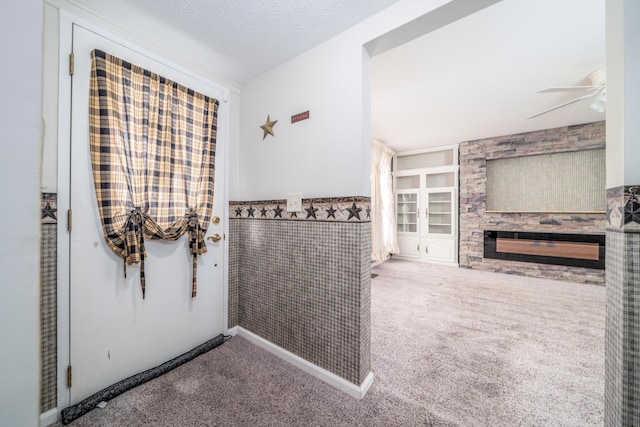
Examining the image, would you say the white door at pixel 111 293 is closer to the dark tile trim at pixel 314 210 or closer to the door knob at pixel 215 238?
the door knob at pixel 215 238

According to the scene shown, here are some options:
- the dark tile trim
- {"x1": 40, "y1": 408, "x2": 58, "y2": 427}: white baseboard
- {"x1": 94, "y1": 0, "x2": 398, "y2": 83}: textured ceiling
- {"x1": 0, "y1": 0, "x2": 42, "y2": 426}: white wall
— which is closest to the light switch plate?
the dark tile trim

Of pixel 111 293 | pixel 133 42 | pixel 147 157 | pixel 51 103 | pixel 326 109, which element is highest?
pixel 133 42

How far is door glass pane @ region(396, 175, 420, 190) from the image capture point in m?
5.55

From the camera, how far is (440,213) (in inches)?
209

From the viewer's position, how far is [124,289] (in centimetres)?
154

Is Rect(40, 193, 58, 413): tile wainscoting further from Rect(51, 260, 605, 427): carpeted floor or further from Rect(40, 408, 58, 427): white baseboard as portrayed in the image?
Rect(51, 260, 605, 427): carpeted floor

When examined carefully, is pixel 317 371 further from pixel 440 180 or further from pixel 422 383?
pixel 440 180

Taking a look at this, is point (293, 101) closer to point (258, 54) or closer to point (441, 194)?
point (258, 54)

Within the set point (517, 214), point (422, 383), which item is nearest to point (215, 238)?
point (422, 383)

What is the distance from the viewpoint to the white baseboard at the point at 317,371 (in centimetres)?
150

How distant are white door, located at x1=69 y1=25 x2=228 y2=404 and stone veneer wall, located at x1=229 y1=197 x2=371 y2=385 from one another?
429mm

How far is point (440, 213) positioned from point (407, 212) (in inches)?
28.8

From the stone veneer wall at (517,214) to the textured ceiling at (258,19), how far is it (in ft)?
14.5

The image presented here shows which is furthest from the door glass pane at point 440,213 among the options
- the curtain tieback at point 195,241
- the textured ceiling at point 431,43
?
the curtain tieback at point 195,241
